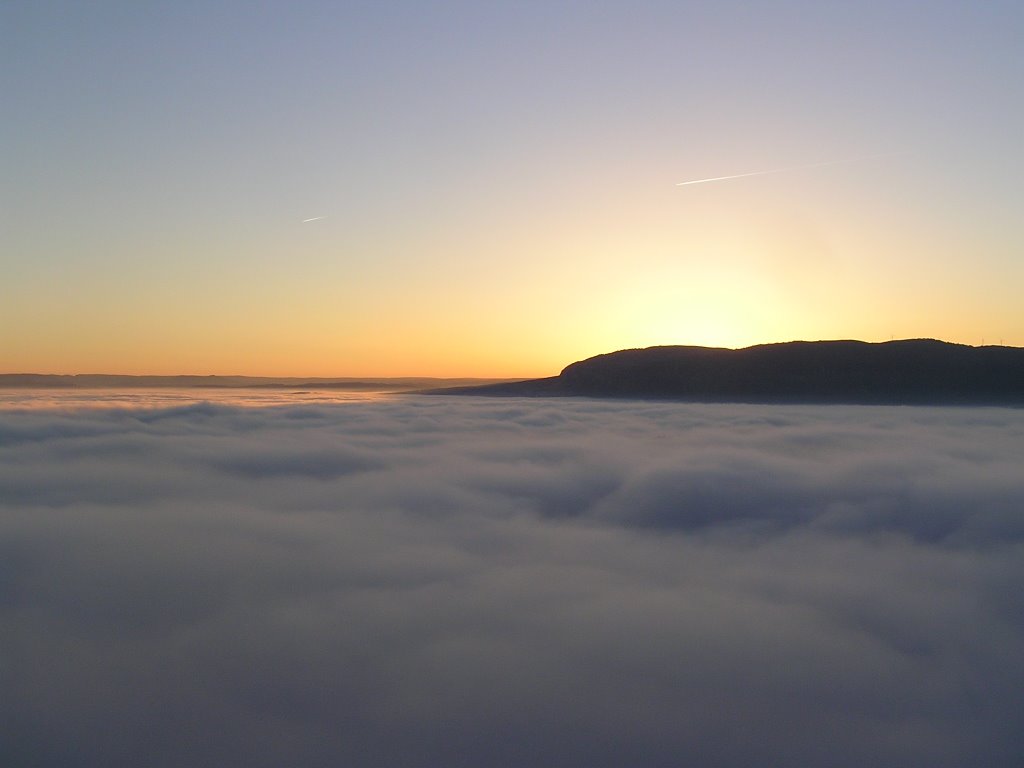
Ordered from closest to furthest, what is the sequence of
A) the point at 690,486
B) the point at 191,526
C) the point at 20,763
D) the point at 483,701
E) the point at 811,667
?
the point at 20,763
the point at 483,701
the point at 811,667
the point at 191,526
the point at 690,486

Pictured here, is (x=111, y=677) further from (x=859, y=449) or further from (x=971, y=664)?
(x=859, y=449)

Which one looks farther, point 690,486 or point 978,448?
point 978,448

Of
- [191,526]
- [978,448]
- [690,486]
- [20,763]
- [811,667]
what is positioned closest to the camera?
[20,763]

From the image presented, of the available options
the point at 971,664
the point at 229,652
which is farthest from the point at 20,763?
the point at 971,664

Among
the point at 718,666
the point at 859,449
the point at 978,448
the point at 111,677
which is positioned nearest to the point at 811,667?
the point at 718,666

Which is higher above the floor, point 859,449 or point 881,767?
point 859,449

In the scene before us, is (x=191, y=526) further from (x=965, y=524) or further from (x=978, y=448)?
(x=978, y=448)
